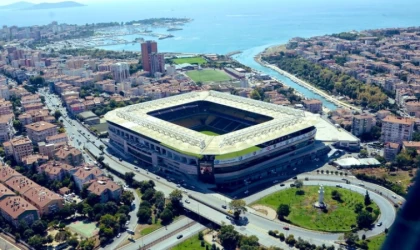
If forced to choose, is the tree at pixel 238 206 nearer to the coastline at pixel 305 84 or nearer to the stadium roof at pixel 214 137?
the stadium roof at pixel 214 137

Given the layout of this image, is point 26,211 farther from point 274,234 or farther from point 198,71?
point 198,71

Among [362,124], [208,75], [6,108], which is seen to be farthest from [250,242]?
[208,75]

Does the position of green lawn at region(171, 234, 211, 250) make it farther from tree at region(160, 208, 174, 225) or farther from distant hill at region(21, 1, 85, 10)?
distant hill at region(21, 1, 85, 10)

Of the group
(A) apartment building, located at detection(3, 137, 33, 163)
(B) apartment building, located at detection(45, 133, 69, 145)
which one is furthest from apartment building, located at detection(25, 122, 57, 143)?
(A) apartment building, located at detection(3, 137, 33, 163)

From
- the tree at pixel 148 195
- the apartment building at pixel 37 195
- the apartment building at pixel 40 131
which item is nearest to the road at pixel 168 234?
the tree at pixel 148 195

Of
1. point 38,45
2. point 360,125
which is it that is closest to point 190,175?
point 360,125

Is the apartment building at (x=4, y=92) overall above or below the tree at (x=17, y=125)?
above
